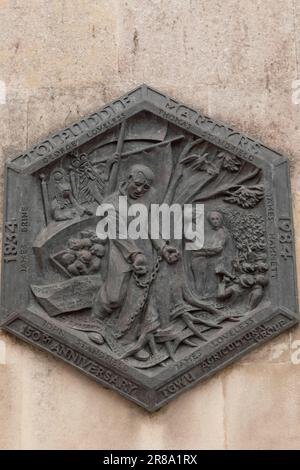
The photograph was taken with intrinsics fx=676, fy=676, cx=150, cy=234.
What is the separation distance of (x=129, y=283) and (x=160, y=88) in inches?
70.7

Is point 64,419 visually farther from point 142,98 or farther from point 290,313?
point 142,98

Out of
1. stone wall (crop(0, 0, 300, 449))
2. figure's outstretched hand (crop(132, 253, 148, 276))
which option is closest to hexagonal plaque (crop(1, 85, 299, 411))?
figure's outstretched hand (crop(132, 253, 148, 276))

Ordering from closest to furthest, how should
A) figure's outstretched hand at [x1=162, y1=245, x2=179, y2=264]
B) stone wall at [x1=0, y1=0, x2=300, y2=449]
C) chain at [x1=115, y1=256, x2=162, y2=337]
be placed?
stone wall at [x1=0, y1=0, x2=300, y2=449] < chain at [x1=115, y1=256, x2=162, y2=337] < figure's outstretched hand at [x1=162, y1=245, x2=179, y2=264]

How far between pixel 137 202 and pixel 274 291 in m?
1.32

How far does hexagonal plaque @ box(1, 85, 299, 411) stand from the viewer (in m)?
5.17

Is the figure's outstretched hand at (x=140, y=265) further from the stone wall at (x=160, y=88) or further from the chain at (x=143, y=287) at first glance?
the stone wall at (x=160, y=88)

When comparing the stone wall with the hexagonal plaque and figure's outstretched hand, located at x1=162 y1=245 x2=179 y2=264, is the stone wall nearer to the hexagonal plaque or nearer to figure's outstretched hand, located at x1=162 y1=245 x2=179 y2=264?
the hexagonal plaque

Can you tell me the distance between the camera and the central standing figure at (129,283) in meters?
5.25

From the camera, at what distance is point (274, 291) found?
5.29 metres

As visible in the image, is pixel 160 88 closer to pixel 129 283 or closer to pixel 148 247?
pixel 148 247

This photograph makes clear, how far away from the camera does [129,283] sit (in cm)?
534

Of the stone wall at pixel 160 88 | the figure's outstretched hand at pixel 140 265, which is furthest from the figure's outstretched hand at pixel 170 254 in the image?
the stone wall at pixel 160 88
